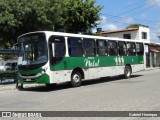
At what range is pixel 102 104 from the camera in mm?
12000

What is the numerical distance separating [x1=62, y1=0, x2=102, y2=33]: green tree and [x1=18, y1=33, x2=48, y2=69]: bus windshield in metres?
12.8

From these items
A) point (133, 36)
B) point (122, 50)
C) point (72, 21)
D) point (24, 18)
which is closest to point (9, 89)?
point (24, 18)

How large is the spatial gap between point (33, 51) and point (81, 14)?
14444 mm

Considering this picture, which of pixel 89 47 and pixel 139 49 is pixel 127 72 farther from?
pixel 89 47

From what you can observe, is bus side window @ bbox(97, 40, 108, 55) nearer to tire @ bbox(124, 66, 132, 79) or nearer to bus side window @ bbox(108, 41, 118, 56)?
bus side window @ bbox(108, 41, 118, 56)

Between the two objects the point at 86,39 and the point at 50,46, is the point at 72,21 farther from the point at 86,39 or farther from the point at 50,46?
the point at 50,46

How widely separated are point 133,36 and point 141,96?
40774mm

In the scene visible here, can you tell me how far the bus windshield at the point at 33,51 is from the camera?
17.9 m

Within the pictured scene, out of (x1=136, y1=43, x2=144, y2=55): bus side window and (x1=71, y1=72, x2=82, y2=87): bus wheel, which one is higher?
(x1=136, y1=43, x2=144, y2=55): bus side window

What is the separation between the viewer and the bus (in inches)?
703

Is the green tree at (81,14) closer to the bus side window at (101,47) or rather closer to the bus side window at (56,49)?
the bus side window at (101,47)

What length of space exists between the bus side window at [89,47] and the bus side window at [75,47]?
479mm

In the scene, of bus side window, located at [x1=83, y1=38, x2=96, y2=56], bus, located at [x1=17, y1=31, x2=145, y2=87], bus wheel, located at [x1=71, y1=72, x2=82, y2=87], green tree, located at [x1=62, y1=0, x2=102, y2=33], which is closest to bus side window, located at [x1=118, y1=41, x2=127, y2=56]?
bus, located at [x1=17, y1=31, x2=145, y2=87]

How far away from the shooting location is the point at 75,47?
65.0 feet
